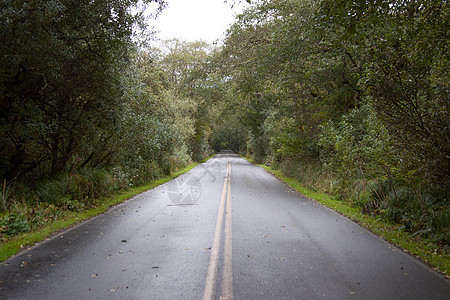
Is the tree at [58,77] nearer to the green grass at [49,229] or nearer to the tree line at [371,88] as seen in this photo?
the green grass at [49,229]

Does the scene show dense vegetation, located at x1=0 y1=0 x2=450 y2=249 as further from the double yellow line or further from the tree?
the double yellow line

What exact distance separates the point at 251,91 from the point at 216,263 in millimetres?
10983

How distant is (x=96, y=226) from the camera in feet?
23.3

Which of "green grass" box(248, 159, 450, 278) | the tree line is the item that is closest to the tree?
the tree line

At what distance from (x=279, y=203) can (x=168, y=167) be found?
11.7m

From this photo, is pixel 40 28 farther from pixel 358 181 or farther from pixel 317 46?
pixel 358 181

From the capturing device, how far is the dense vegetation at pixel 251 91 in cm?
632

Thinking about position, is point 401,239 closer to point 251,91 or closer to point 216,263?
point 216,263

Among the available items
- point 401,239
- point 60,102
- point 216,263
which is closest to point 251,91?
point 60,102

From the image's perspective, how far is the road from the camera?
3742mm

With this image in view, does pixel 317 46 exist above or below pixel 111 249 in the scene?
above

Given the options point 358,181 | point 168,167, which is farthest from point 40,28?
point 168,167

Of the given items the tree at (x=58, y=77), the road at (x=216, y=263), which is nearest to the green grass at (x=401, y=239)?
the road at (x=216, y=263)

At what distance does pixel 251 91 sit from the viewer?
1452 centimetres
